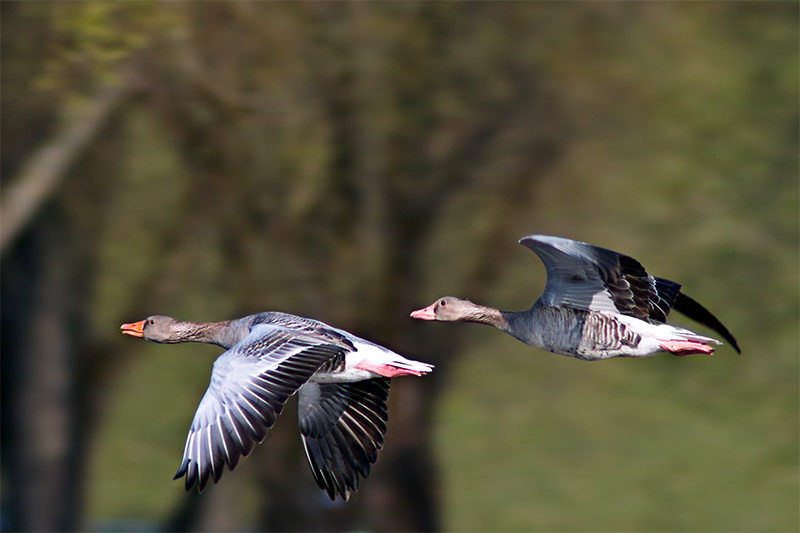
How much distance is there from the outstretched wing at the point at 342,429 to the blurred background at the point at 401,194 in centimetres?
316

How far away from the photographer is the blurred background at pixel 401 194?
36.9 feet

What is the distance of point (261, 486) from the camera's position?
12.8 metres

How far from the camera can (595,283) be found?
8.02m

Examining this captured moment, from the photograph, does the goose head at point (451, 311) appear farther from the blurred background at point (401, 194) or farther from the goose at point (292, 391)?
the blurred background at point (401, 194)

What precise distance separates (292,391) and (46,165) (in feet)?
18.3

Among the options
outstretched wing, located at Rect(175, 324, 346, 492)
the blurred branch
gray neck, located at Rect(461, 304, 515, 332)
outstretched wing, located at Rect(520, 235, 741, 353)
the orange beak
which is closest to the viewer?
outstretched wing, located at Rect(175, 324, 346, 492)

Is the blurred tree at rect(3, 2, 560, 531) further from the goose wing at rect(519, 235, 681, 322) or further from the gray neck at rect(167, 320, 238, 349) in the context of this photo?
the goose wing at rect(519, 235, 681, 322)

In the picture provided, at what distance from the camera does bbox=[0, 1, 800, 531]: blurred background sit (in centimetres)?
1126

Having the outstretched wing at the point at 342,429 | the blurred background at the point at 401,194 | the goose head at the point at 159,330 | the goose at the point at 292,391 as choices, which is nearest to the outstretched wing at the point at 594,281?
the goose at the point at 292,391

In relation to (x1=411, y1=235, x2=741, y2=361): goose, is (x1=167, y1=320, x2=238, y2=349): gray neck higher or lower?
lower

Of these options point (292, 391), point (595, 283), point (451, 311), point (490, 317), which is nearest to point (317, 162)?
point (451, 311)

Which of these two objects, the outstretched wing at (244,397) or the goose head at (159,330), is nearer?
the outstretched wing at (244,397)

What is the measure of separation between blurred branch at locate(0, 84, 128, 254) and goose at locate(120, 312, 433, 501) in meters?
3.22

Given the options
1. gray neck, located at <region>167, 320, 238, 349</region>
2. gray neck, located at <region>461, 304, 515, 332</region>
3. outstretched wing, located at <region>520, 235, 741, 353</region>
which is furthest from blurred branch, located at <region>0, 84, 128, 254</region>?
outstretched wing, located at <region>520, 235, 741, 353</region>
